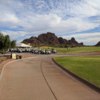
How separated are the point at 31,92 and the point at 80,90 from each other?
2.64 m

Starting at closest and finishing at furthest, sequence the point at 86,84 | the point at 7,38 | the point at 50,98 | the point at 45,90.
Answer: the point at 50,98 < the point at 45,90 < the point at 86,84 < the point at 7,38

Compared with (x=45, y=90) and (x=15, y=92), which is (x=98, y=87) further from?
(x=15, y=92)

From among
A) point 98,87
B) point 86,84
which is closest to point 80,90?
point 98,87

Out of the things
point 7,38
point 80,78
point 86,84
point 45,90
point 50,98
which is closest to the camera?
point 50,98

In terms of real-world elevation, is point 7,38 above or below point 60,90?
above

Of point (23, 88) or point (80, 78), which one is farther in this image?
point (80, 78)

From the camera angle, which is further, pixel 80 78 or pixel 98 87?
pixel 80 78

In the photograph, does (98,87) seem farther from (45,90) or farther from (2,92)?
(2,92)

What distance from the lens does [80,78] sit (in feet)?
71.3

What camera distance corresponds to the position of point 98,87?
1666 cm

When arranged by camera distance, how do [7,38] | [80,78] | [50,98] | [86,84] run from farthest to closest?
1. [7,38]
2. [80,78]
3. [86,84]
4. [50,98]

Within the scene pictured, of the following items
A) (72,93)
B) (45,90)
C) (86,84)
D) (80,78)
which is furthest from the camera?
(80,78)

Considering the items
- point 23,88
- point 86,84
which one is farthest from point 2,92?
point 86,84

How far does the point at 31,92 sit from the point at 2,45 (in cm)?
4000
